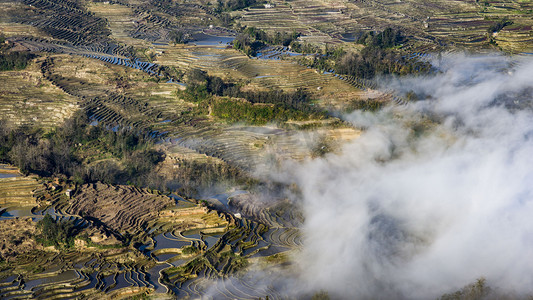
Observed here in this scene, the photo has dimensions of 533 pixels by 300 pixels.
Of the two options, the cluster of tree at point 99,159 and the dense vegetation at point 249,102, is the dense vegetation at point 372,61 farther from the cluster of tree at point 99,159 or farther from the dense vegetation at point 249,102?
the cluster of tree at point 99,159

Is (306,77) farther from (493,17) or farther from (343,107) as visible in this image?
(493,17)

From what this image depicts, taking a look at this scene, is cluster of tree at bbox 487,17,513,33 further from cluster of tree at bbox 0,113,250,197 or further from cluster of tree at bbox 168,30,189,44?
cluster of tree at bbox 0,113,250,197

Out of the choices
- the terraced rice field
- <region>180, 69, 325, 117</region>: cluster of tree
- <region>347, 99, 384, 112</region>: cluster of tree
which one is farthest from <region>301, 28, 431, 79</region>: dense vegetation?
the terraced rice field

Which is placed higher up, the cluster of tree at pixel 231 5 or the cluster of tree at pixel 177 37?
the cluster of tree at pixel 231 5

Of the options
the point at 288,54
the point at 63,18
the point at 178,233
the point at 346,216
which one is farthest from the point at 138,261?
the point at 63,18

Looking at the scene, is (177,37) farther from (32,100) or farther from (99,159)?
(99,159)

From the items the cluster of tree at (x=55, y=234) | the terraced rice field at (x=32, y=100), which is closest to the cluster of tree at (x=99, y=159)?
the terraced rice field at (x=32, y=100)
